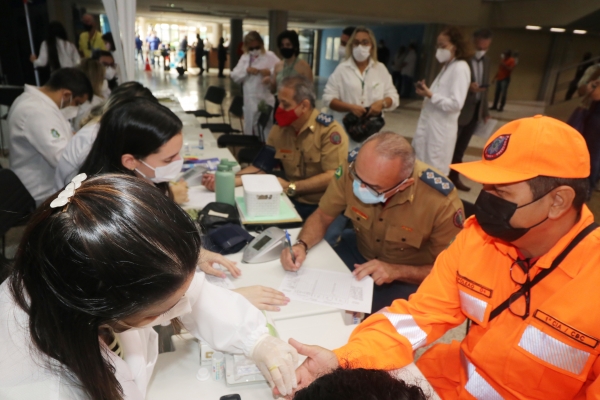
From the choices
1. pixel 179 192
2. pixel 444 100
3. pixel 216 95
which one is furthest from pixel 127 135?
pixel 216 95

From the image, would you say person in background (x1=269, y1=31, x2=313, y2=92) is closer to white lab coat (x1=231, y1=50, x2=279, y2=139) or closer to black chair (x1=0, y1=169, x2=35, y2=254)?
white lab coat (x1=231, y1=50, x2=279, y2=139)

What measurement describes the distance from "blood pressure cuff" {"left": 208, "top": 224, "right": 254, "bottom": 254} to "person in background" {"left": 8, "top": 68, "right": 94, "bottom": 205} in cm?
160

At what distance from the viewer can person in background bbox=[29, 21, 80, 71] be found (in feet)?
18.7

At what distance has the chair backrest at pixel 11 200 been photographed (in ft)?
5.57

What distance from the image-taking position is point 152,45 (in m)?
17.2

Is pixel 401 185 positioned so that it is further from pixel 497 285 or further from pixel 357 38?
pixel 357 38

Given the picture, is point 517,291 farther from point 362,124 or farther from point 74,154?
point 362,124

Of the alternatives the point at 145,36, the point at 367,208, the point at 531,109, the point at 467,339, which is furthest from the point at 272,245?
the point at 145,36

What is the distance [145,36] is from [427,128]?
707 inches

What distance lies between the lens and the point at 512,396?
1100 mm

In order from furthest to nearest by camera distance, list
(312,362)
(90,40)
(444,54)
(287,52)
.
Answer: (90,40) → (287,52) → (444,54) → (312,362)

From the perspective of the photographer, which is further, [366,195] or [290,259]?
[366,195]

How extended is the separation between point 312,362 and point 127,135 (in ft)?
3.79

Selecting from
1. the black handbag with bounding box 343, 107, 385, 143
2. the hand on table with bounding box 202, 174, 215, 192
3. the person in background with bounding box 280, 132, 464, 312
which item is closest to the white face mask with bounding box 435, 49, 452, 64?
the black handbag with bounding box 343, 107, 385, 143
